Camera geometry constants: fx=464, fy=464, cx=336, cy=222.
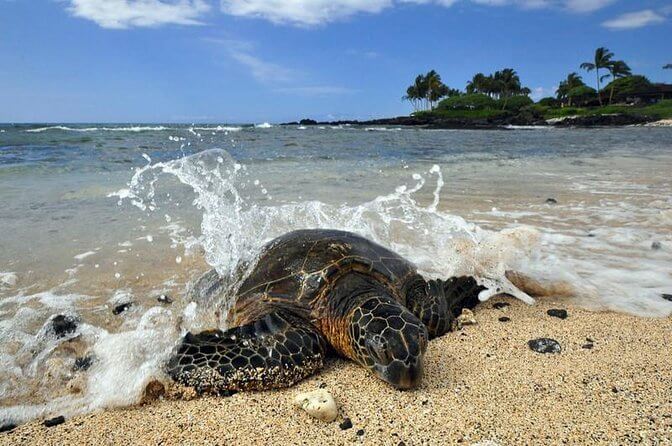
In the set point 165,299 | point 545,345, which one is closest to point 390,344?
point 545,345

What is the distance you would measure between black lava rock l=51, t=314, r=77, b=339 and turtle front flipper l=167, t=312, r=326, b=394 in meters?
1.10

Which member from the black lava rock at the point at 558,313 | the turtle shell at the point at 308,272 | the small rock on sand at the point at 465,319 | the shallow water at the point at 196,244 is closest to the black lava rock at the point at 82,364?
the shallow water at the point at 196,244

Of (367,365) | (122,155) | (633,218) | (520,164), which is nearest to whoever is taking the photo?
(367,365)

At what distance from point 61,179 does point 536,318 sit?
10.6 m

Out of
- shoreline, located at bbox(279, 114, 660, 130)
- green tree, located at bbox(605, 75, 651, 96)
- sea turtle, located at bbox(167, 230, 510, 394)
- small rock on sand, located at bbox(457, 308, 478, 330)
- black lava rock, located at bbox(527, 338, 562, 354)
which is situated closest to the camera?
sea turtle, located at bbox(167, 230, 510, 394)

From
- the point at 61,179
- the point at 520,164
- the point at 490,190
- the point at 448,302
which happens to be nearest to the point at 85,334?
the point at 448,302

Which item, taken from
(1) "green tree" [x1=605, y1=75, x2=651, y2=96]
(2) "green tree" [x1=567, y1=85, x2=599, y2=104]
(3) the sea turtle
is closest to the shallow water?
(3) the sea turtle

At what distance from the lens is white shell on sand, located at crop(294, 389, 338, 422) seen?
7.48 ft

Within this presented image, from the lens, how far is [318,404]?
231cm

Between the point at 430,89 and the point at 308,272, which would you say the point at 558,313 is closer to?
the point at 308,272

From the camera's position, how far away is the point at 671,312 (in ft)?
11.7

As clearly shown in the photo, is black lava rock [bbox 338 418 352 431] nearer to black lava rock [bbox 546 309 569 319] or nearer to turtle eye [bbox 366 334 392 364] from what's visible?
turtle eye [bbox 366 334 392 364]

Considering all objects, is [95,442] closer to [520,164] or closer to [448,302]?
[448,302]

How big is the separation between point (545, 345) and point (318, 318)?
149 cm
